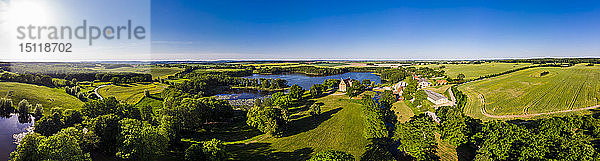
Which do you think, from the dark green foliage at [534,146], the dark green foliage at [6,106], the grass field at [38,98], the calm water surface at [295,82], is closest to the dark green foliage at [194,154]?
the dark green foliage at [534,146]

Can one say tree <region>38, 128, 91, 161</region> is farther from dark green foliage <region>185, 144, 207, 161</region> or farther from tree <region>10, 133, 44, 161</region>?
dark green foliage <region>185, 144, 207, 161</region>

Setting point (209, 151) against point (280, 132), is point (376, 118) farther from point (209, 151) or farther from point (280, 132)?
point (209, 151)

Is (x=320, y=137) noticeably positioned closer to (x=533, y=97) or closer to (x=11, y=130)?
(x=11, y=130)

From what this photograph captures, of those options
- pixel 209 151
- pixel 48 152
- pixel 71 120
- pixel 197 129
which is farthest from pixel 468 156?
pixel 71 120

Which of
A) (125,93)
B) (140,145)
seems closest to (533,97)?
(140,145)

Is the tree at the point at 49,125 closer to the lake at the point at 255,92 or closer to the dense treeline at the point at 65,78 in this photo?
the lake at the point at 255,92

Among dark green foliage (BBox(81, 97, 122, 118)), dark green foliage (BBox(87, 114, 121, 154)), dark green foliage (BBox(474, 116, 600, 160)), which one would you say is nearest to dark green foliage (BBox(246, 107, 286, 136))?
dark green foliage (BBox(87, 114, 121, 154))
